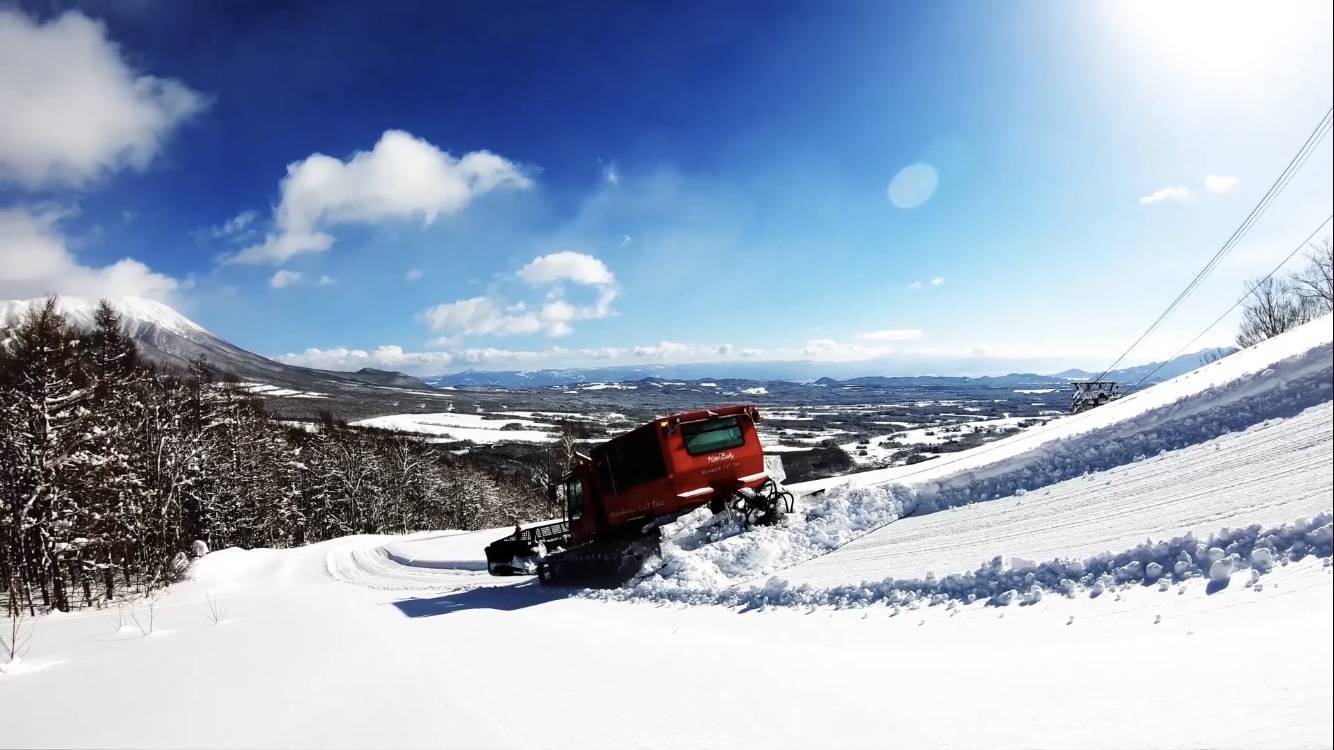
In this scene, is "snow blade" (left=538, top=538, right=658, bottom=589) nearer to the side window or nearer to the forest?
the side window

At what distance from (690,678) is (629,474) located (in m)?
7.48

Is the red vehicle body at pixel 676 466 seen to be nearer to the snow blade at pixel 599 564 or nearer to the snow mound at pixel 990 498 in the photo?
the snow mound at pixel 990 498

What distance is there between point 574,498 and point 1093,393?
27.3 m

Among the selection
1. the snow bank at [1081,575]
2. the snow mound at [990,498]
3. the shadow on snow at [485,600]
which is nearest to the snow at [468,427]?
the shadow on snow at [485,600]

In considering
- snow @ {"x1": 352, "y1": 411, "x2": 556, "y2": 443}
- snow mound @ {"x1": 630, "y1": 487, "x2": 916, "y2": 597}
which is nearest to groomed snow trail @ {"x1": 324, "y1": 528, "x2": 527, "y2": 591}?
snow mound @ {"x1": 630, "y1": 487, "x2": 916, "y2": 597}

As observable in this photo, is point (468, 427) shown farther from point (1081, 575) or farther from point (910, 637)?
point (1081, 575)

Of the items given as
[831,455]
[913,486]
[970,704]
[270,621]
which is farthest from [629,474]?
[831,455]

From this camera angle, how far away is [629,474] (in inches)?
497

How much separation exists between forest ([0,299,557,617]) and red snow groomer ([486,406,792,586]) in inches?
588

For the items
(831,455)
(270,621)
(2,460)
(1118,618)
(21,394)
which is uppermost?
(21,394)

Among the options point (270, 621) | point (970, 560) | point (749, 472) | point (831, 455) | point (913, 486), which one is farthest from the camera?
point (831, 455)

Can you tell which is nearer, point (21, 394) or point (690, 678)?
point (690, 678)

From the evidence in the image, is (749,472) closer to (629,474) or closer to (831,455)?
(629,474)

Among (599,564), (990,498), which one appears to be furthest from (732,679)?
(599,564)
